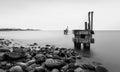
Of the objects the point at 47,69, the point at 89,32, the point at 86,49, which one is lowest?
the point at 86,49

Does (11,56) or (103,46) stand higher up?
(11,56)

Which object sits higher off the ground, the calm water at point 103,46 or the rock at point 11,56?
the rock at point 11,56

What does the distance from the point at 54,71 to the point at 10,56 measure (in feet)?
17.2

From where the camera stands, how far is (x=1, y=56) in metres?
10.3

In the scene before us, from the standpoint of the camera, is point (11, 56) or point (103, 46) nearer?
point (11, 56)

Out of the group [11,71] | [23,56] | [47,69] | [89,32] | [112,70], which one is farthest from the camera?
[89,32]

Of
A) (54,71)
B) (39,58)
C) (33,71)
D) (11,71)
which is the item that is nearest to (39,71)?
(33,71)

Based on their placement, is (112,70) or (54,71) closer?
(54,71)

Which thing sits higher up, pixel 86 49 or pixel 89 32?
pixel 89 32

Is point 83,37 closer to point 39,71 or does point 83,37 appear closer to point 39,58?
point 39,58

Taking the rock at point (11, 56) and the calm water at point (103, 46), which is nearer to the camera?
→ the rock at point (11, 56)

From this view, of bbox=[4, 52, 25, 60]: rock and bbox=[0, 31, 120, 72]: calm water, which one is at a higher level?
bbox=[4, 52, 25, 60]: rock

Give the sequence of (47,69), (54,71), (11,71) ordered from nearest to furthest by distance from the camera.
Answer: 1. (11,71)
2. (54,71)
3. (47,69)

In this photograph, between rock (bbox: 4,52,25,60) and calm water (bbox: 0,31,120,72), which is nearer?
rock (bbox: 4,52,25,60)
